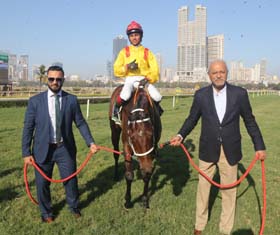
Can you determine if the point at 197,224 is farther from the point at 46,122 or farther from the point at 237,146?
the point at 46,122

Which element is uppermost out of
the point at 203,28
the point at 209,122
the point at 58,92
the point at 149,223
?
the point at 203,28

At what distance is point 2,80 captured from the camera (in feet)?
146

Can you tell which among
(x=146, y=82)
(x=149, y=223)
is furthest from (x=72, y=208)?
(x=146, y=82)

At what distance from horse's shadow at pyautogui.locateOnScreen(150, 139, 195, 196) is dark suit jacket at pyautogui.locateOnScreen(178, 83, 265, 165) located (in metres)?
2.02

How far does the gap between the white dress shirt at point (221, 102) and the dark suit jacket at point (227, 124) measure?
4 centimetres

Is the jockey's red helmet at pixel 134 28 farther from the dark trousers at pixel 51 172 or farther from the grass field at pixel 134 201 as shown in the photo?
the grass field at pixel 134 201

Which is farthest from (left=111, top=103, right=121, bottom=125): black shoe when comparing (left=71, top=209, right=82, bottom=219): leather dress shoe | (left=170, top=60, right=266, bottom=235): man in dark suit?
(left=170, top=60, right=266, bottom=235): man in dark suit

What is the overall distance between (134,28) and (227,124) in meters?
2.66

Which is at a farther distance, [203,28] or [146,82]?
[203,28]

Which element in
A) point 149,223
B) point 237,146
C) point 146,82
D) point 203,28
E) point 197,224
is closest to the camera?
point 237,146

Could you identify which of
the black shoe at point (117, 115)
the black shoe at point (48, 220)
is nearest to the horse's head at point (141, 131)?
the black shoe at point (117, 115)

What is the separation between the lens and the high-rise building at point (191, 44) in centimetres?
11229

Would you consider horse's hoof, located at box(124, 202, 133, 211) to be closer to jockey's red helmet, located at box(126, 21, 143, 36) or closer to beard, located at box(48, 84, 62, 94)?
beard, located at box(48, 84, 62, 94)

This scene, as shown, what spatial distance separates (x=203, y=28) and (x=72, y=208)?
390 ft
